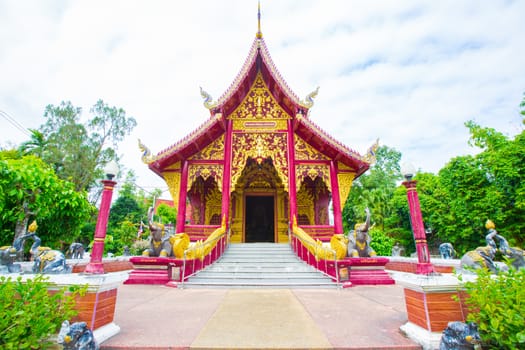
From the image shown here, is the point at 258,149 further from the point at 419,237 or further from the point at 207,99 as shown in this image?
the point at 419,237

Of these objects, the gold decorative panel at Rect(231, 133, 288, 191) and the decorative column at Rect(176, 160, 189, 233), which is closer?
the decorative column at Rect(176, 160, 189, 233)

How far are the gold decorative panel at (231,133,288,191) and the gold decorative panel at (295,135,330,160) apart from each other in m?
0.50

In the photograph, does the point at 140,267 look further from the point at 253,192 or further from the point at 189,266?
the point at 253,192

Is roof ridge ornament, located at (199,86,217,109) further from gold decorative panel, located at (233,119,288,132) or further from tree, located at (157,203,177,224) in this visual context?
tree, located at (157,203,177,224)

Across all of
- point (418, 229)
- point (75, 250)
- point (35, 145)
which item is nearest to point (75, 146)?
point (35, 145)

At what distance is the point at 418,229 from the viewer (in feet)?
10.6

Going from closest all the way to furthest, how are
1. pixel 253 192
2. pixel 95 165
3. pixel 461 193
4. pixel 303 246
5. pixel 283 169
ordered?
pixel 303 246 < pixel 283 169 < pixel 253 192 < pixel 461 193 < pixel 95 165

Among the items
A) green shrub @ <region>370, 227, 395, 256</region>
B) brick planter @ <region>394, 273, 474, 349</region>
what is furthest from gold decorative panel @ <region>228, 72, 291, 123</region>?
brick planter @ <region>394, 273, 474, 349</region>

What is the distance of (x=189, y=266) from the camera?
6812mm

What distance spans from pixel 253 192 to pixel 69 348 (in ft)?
34.7

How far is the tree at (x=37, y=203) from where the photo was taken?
19.6ft

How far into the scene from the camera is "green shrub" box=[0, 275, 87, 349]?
194 centimetres

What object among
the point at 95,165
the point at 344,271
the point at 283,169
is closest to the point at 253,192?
the point at 283,169

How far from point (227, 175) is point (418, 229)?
7.52 meters
